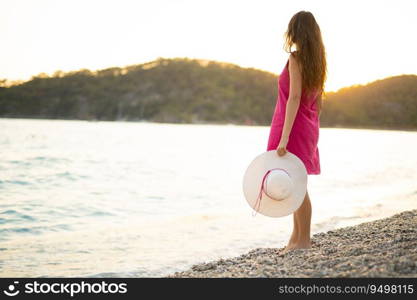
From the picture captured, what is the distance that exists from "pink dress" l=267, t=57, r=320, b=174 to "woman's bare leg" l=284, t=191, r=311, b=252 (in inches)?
11.4

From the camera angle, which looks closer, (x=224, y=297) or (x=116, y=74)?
(x=224, y=297)

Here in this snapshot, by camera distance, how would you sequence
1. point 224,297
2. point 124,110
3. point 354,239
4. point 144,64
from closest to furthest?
1. point 224,297
2. point 354,239
3. point 124,110
4. point 144,64

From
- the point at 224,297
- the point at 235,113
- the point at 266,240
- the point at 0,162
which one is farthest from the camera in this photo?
the point at 235,113

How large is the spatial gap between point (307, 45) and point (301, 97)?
398 millimetres

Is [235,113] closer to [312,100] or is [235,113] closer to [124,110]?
[124,110]

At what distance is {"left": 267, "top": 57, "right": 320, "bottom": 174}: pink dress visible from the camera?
11.6ft

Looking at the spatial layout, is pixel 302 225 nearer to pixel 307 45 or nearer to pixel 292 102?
pixel 292 102

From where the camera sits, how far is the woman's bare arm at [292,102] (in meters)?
3.41

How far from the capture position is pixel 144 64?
312ft

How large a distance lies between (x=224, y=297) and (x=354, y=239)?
2195 millimetres

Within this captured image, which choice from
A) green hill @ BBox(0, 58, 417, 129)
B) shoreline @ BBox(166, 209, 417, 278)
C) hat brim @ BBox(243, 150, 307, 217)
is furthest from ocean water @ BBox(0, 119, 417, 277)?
green hill @ BBox(0, 58, 417, 129)

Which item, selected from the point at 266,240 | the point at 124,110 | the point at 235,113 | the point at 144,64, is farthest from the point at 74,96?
the point at 266,240

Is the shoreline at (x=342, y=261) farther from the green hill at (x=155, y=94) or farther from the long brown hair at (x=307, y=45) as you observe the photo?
the green hill at (x=155, y=94)

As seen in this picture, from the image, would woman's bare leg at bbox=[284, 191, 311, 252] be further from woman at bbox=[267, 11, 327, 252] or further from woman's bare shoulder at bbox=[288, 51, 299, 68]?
woman's bare shoulder at bbox=[288, 51, 299, 68]
